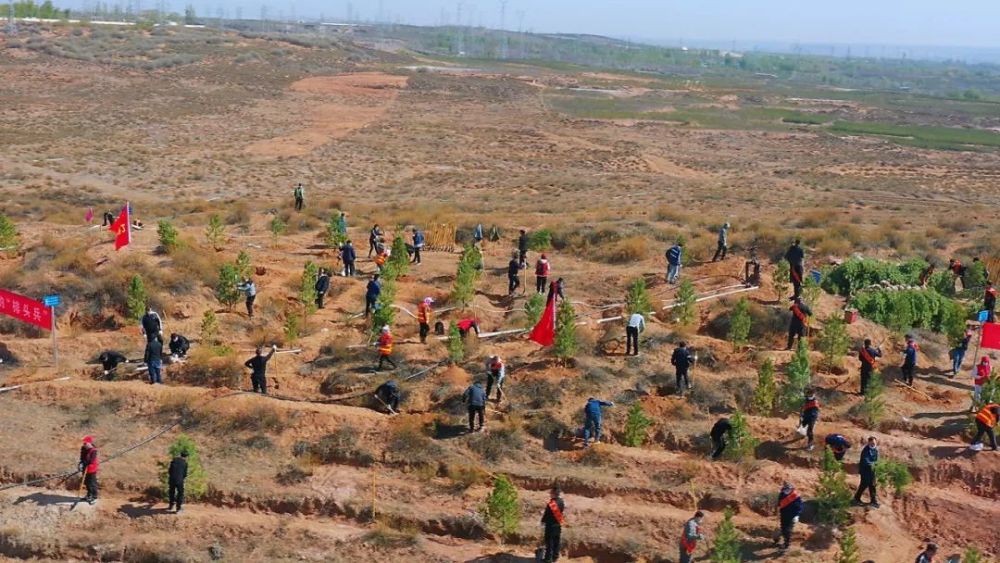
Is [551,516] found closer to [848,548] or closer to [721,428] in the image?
[848,548]

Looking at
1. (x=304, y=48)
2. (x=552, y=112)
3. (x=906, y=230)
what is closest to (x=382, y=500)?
(x=906, y=230)

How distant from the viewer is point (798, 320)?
18562mm

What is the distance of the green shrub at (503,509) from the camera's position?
503 inches

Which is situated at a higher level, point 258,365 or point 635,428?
point 258,365

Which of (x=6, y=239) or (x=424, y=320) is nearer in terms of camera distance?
(x=424, y=320)

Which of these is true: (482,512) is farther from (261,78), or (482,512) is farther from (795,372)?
(261,78)

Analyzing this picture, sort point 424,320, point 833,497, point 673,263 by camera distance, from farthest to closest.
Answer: point 673,263 → point 424,320 → point 833,497

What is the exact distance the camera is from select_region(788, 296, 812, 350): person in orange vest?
60.3ft

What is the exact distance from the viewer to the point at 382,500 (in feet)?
46.3

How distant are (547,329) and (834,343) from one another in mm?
5141

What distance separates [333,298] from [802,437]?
10959 mm

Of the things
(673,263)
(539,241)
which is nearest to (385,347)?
(673,263)

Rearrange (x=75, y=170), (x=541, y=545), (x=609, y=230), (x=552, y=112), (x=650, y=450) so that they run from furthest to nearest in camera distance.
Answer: (x=552, y=112), (x=75, y=170), (x=609, y=230), (x=650, y=450), (x=541, y=545)

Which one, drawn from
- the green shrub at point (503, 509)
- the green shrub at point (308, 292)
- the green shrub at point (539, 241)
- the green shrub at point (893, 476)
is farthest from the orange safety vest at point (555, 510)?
the green shrub at point (539, 241)
